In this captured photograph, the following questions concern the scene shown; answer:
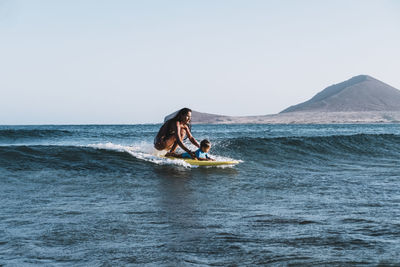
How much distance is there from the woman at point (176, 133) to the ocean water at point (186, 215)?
2.35ft

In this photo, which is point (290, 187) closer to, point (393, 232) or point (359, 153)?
point (393, 232)

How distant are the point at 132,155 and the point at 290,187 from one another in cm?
629

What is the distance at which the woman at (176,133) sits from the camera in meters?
12.2

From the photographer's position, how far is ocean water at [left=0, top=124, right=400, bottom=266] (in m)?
4.10

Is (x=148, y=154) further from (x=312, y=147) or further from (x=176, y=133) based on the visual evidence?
(x=312, y=147)

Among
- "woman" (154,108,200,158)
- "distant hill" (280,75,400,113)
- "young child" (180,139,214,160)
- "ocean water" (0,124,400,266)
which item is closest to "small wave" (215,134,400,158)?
"woman" (154,108,200,158)

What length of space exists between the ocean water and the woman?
72 cm

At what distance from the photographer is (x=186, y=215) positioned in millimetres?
5957

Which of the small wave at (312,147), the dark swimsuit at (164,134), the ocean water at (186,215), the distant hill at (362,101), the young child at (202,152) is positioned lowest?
the ocean water at (186,215)

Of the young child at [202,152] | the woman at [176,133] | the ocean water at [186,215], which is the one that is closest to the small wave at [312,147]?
the woman at [176,133]

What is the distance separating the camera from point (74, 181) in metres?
9.30

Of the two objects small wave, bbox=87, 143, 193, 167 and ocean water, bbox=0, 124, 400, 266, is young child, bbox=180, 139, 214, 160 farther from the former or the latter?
ocean water, bbox=0, 124, 400, 266

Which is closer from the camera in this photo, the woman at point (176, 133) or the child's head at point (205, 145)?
the child's head at point (205, 145)

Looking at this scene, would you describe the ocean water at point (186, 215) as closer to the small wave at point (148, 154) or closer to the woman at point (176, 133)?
the small wave at point (148, 154)
